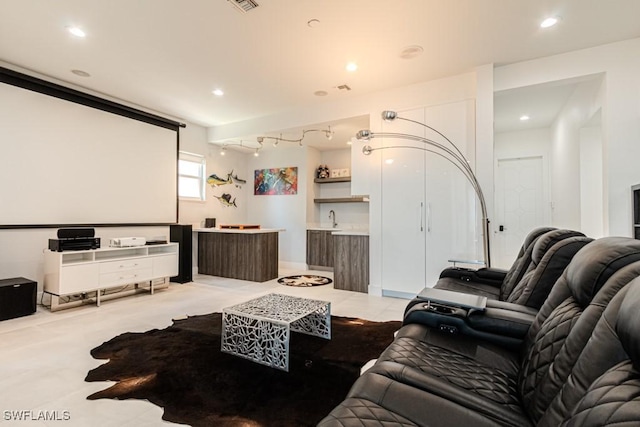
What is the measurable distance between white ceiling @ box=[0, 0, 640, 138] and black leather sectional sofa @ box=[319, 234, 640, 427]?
2.59 m

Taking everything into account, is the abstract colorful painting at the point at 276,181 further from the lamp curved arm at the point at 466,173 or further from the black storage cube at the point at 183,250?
the lamp curved arm at the point at 466,173

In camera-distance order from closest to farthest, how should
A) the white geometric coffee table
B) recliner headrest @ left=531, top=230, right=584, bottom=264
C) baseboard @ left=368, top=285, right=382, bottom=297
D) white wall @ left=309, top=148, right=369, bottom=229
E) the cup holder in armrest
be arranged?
the cup holder in armrest < recliner headrest @ left=531, top=230, right=584, bottom=264 < the white geometric coffee table < baseboard @ left=368, top=285, right=382, bottom=297 < white wall @ left=309, top=148, right=369, bottom=229

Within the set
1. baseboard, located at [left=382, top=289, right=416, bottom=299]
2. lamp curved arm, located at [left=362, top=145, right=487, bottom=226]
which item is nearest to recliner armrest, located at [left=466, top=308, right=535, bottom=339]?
lamp curved arm, located at [left=362, top=145, right=487, bottom=226]

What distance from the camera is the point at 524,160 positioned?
233 inches

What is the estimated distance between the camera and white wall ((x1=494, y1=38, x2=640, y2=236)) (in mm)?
3166

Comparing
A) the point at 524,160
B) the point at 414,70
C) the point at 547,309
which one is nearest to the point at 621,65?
the point at 414,70

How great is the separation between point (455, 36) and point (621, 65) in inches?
70.7

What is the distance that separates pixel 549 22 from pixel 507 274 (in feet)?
7.84

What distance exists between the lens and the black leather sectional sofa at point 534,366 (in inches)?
26.6

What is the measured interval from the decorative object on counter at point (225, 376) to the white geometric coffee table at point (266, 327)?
0.08 m

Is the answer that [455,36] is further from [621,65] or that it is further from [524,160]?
[524,160]

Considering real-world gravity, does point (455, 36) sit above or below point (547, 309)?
above

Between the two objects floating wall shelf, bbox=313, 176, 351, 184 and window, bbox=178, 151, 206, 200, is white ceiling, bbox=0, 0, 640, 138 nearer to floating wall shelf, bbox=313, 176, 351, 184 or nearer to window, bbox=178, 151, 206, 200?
window, bbox=178, 151, 206, 200

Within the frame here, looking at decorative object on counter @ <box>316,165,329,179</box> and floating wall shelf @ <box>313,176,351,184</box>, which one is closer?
floating wall shelf @ <box>313,176,351,184</box>
